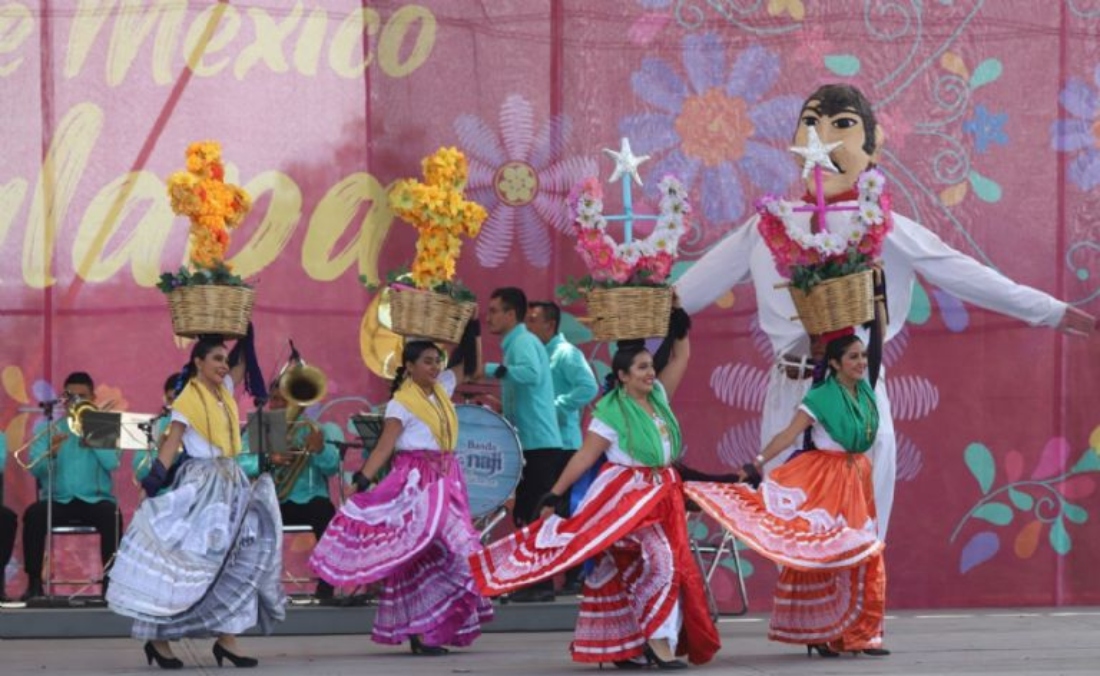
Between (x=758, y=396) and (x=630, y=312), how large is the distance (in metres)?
3.31

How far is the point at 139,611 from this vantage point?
946cm

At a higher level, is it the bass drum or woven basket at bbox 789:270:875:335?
woven basket at bbox 789:270:875:335

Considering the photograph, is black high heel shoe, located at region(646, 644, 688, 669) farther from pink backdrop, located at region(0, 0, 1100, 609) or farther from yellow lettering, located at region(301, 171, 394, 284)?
yellow lettering, located at region(301, 171, 394, 284)

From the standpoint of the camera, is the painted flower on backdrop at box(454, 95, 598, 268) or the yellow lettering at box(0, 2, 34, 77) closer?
the yellow lettering at box(0, 2, 34, 77)

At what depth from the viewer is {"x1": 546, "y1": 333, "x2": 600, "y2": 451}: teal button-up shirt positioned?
40.1 ft

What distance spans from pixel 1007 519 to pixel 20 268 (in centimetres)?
561

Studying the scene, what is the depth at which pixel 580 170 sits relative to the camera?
12414 millimetres

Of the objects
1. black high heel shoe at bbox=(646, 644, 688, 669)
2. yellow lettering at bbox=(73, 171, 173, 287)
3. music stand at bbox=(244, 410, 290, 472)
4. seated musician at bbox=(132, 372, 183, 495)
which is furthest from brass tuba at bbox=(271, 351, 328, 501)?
black high heel shoe at bbox=(646, 644, 688, 669)

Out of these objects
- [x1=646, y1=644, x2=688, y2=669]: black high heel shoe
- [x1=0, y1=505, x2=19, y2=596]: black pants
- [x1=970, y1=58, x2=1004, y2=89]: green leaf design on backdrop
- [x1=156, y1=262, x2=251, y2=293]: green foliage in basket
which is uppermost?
[x1=970, y1=58, x2=1004, y2=89]: green leaf design on backdrop

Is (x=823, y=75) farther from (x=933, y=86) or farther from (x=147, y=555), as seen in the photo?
(x=147, y=555)

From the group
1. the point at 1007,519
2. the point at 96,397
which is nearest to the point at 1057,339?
the point at 1007,519

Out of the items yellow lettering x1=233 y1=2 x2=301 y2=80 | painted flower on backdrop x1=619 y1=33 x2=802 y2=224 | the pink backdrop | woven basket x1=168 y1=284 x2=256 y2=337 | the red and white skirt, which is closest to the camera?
the red and white skirt

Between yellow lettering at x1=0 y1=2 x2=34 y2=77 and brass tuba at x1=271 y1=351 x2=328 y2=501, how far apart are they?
2154 mm

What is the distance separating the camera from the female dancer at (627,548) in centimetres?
905
